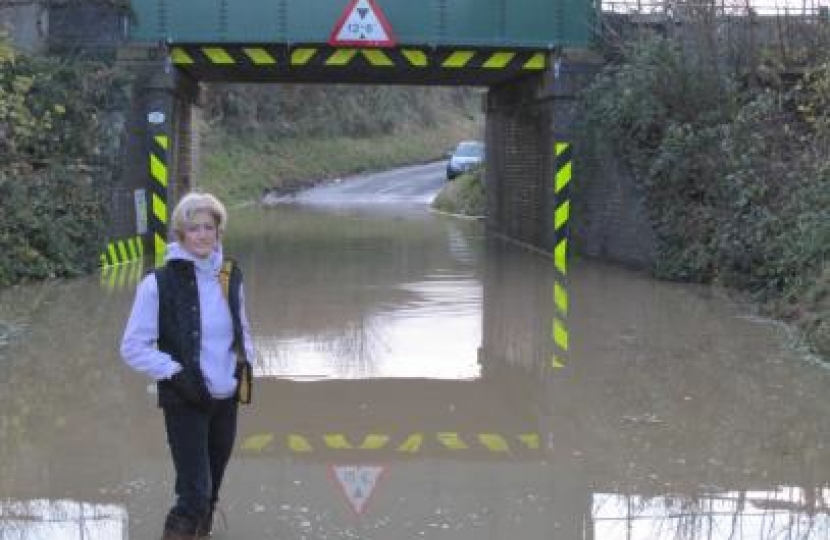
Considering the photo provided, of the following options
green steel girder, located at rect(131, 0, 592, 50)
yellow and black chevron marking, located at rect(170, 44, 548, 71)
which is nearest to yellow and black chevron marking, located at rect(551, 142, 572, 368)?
yellow and black chevron marking, located at rect(170, 44, 548, 71)

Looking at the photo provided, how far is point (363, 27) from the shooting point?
19.0 meters

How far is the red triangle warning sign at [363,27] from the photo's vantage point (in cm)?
1889

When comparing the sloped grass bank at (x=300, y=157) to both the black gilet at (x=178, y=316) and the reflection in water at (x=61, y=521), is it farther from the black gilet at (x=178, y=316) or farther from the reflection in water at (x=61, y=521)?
the black gilet at (x=178, y=316)

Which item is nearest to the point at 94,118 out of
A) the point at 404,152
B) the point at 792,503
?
the point at 792,503

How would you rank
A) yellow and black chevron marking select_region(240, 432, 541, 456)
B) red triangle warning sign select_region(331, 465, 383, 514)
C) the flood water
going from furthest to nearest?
yellow and black chevron marking select_region(240, 432, 541, 456) < red triangle warning sign select_region(331, 465, 383, 514) < the flood water

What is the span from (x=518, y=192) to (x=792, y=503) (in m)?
Answer: 18.5

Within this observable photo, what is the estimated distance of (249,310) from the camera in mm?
13805

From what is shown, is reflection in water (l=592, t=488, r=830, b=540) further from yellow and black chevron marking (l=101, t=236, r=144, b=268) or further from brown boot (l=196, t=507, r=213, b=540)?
yellow and black chevron marking (l=101, t=236, r=144, b=268)

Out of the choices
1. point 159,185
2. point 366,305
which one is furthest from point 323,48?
point 366,305

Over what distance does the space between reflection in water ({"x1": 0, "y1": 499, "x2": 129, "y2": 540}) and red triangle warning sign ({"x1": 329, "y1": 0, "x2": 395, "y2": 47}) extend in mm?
13510

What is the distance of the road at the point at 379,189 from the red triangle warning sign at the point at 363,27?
24013 mm

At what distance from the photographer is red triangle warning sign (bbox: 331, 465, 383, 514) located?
6.48m

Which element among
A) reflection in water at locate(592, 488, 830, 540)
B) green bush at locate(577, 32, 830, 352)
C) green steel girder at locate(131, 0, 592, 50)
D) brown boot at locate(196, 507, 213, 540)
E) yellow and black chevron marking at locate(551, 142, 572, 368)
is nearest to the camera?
brown boot at locate(196, 507, 213, 540)

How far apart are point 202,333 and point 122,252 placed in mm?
13558
